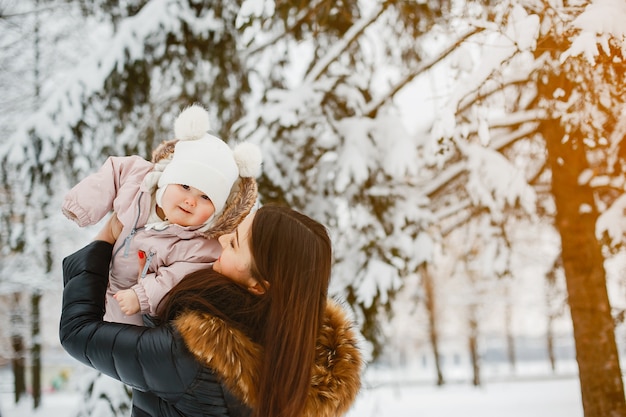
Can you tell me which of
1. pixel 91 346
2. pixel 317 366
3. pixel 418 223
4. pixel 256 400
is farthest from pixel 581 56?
pixel 418 223

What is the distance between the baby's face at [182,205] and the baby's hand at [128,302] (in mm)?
293

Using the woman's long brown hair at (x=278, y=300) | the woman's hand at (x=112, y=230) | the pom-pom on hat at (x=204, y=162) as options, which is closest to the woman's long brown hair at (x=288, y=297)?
the woman's long brown hair at (x=278, y=300)

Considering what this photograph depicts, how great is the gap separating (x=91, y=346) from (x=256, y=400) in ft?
1.69

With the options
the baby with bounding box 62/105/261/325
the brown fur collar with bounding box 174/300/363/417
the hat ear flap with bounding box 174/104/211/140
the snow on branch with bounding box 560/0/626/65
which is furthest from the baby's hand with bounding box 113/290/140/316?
the snow on branch with bounding box 560/0/626/65

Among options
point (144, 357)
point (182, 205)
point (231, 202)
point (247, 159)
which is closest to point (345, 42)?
point (247, 159)

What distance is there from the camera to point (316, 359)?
194 cm

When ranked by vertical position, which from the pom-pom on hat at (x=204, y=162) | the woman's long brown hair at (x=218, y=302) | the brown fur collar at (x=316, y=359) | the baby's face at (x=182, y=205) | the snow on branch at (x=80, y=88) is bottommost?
the brown fur collar at (x=316, y=359)

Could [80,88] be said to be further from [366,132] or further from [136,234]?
[136,234]

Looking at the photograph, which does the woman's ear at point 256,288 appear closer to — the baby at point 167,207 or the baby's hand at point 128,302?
the baby at point 167,207

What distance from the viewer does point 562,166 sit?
17.5 feet

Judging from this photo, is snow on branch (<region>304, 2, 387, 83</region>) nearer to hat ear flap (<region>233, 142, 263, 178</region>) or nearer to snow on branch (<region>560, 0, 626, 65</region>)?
snow on branch (<region>560, 0, 626, 65</region>)

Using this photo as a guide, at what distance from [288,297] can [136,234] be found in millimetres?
585

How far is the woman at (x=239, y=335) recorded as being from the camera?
1.72m

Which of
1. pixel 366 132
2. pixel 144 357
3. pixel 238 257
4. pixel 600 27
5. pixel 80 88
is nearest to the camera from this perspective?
pixel 144 357
